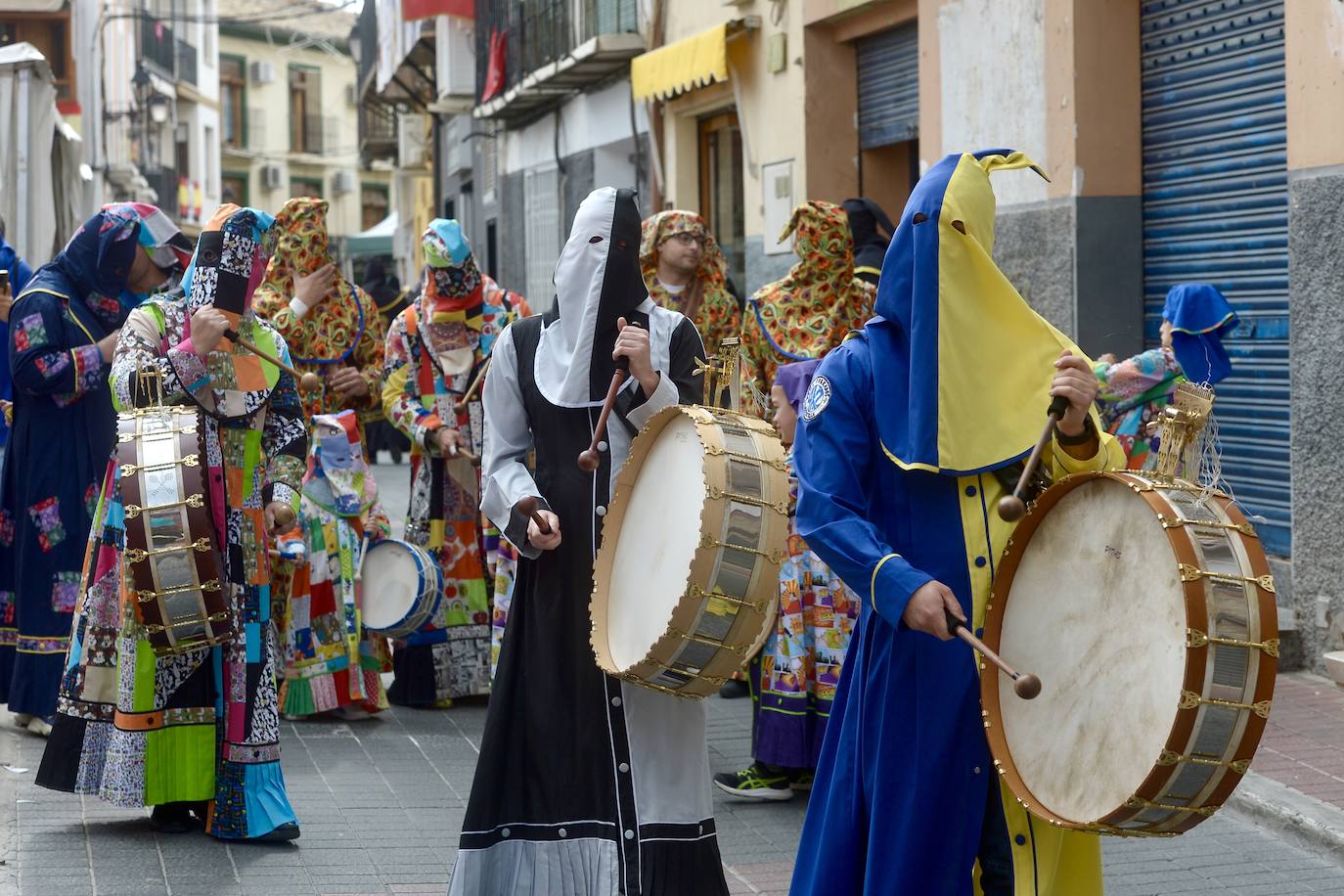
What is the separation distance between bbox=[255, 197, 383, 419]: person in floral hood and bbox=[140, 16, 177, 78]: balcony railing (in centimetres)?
4723

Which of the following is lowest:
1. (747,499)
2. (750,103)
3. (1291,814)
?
(1291,814)

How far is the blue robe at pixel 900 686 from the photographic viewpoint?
377cm

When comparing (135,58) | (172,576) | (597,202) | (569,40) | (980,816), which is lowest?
(980,816)

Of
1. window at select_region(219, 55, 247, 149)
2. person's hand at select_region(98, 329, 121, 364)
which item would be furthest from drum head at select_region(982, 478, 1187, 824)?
window at select_region(219, 55, 247, 149)

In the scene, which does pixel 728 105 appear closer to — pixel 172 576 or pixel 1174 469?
pixel 172 576

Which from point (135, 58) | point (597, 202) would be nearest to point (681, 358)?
point (597, 202)

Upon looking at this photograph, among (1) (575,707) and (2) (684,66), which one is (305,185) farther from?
(1) (575,707)

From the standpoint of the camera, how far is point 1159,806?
3293 mm

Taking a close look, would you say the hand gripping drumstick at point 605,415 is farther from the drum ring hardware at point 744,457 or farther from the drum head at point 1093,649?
the drum head at point 1093,649

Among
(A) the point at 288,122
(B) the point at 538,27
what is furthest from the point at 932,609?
(A) the point at 288,122

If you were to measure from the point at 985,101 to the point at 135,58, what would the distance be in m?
45.7

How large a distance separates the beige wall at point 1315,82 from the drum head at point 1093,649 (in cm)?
487

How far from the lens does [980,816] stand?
12.5 ft

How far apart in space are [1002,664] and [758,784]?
3.27m
